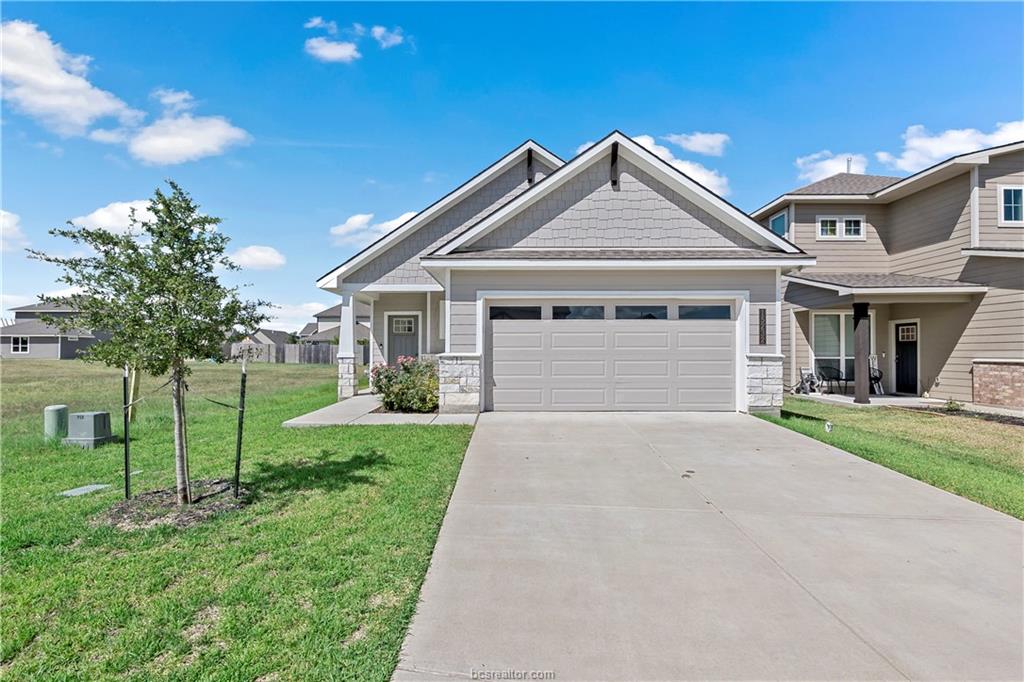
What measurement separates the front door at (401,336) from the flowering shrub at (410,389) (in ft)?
14.0

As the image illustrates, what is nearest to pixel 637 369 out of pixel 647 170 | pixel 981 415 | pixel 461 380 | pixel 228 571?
pixel 461 380

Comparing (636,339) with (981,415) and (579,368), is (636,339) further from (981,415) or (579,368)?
(981,415)

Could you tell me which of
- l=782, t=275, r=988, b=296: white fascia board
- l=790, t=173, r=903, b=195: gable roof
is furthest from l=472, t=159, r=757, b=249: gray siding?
l=790, t=173, r=903, b=195: gable roof

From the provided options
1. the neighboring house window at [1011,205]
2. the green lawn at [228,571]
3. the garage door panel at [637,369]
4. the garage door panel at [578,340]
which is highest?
the neighboring house window at [1011,205]

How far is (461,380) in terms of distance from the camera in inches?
394

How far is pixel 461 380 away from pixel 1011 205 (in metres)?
15.5

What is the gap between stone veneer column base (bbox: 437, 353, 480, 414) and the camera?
32.8 feet

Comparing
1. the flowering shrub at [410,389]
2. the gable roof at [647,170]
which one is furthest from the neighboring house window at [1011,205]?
the flowering shrub at [410,389]

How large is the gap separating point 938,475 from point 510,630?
612 cm

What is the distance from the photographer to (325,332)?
5825cm

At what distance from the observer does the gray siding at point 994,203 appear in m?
12.6

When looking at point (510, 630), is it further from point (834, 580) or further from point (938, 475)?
point (938, 475)

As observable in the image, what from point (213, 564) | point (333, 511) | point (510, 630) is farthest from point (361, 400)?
point (510, 630)

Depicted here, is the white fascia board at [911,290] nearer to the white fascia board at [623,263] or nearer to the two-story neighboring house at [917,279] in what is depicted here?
the two-story neighboring house at [917,279]
